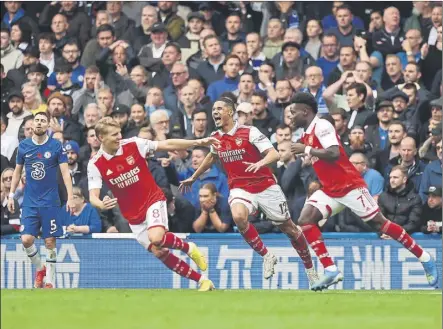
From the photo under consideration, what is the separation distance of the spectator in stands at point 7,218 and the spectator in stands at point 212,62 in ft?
13.0

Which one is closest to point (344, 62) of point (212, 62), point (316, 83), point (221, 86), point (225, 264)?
point (316, 83)

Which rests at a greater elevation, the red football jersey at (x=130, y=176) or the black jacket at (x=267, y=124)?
the black jacket at (x=267, y=124)

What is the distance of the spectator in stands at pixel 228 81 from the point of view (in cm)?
2297

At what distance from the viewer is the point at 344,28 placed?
23547 millimetres

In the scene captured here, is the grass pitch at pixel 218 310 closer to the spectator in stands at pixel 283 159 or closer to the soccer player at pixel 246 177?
the soccer player at pixel 246 177

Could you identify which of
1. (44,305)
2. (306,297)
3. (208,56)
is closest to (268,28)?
(208,56)

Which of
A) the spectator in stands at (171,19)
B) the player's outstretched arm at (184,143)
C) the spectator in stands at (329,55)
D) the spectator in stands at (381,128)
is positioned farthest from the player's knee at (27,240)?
the spectator in stands at (171,19)

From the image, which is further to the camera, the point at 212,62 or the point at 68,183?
the point at 212,62

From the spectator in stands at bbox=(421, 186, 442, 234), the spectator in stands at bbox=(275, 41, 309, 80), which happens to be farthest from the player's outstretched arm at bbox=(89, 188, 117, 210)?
the spectator in stands at bbox=(275, 41, 309, 80)

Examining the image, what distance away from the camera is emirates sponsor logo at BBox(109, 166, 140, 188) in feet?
57.6

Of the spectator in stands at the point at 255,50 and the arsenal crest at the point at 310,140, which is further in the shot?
the spectator in stands at the point at 255,50

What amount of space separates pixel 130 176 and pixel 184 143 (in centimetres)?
132

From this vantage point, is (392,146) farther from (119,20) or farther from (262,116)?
(119,20)

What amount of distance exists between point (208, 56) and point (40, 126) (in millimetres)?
5331
